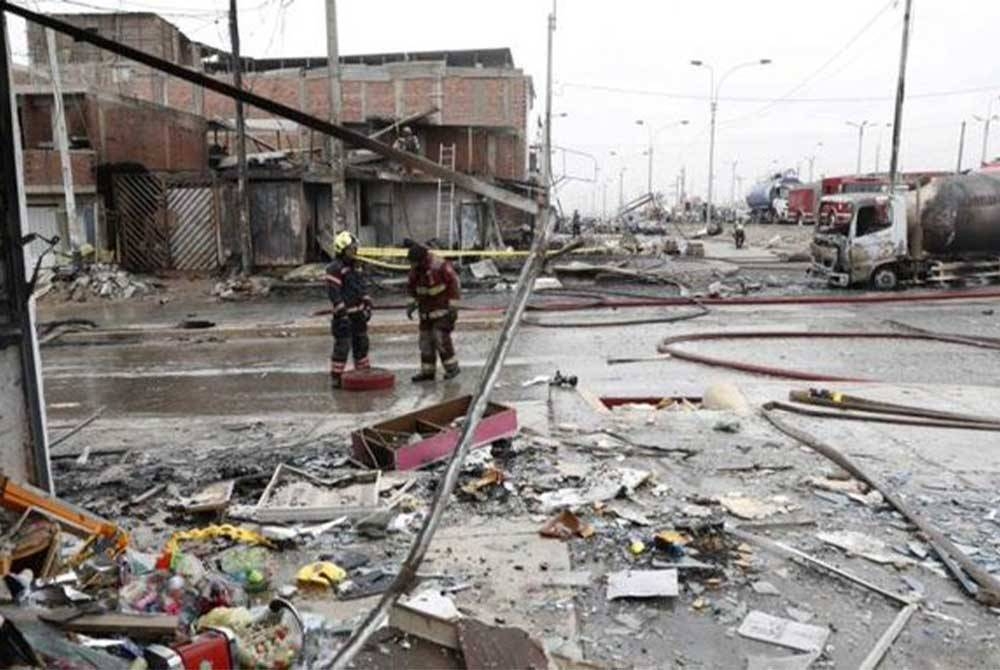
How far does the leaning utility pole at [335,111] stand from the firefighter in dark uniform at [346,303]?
9556 mm

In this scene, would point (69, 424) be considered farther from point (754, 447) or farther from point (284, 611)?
point (754, 447)

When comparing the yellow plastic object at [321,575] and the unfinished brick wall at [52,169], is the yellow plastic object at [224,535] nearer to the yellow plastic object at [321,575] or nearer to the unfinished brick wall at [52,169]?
the yellow plastic object at [321,575]

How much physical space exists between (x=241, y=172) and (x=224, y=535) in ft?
59.3

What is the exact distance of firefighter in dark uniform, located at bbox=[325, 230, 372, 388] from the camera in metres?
9.62

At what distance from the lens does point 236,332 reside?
1499 centimetres

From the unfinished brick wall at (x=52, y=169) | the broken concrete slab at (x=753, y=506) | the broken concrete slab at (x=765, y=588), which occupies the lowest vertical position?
the broken concrete slab at (x=765, y=588)

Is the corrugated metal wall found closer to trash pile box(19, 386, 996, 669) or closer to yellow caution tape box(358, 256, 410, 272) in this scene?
yellow caution tape box(358, 256, 410, 272)

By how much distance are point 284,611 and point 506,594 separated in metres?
1.16

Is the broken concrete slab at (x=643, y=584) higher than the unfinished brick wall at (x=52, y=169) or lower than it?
lower

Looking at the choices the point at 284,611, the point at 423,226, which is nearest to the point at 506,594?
the point at 284,611

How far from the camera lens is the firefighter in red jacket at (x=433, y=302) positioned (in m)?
9.78

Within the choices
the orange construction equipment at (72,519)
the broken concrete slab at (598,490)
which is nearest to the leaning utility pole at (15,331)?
the orange construction equipment at (72,519)

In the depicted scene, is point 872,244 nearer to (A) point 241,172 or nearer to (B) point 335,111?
(B) point 335,111

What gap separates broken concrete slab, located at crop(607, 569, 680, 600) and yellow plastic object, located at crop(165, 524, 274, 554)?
2069 mm
